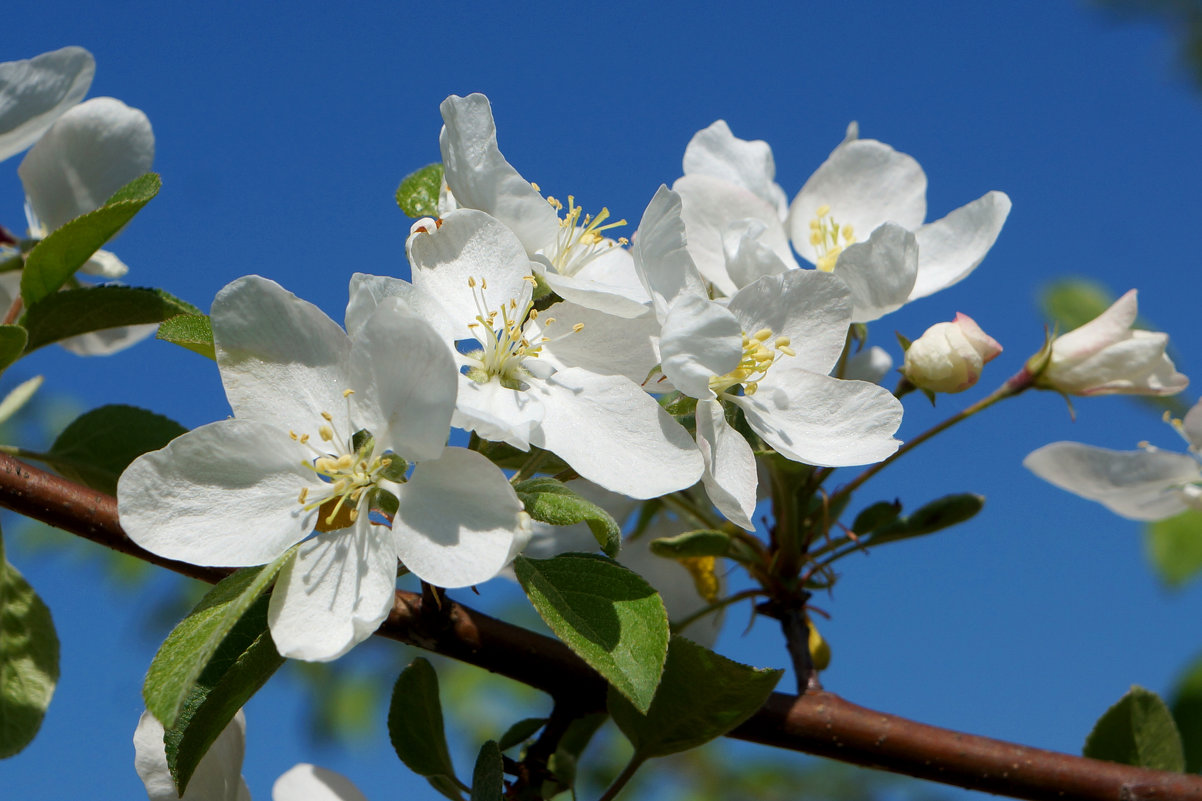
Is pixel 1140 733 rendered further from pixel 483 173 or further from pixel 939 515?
pixel 483 173

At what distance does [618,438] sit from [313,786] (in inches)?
21.4

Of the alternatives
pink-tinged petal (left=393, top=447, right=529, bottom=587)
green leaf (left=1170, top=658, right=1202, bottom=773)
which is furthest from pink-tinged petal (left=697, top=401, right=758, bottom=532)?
green leaf (left=1170, top=658, right=1202, bottom=773)

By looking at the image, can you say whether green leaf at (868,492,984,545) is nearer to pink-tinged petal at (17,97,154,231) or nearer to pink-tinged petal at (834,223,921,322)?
pink-tinged petal at (834,223,921,322)

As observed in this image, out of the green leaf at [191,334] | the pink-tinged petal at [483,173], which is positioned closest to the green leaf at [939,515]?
the pink-tinged petal at [483,173]

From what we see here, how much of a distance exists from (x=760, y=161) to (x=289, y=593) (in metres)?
0.94

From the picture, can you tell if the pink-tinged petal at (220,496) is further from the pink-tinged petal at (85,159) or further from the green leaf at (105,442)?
the pink-tinged petal at (85,159)

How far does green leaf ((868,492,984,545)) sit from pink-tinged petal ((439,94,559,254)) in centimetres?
64

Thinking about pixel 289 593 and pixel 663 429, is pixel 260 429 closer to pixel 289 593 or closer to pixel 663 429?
pixel 289 593

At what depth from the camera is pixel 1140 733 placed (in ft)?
4.45

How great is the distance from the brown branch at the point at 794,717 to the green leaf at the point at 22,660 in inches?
12.2

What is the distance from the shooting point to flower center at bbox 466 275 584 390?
0.92 metres

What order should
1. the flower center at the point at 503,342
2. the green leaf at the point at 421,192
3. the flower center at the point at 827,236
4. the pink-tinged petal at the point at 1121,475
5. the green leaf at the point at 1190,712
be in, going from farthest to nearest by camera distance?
the green leaf at the point at 1190,712, the flower center at the point at 827,236, the pink-tinged petal at the point at 1121,475, the green leaf at the point at 421,192, the flower center at the point at 503,342

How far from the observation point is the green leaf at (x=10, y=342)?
1.04m

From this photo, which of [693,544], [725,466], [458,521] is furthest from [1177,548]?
[458,521]
